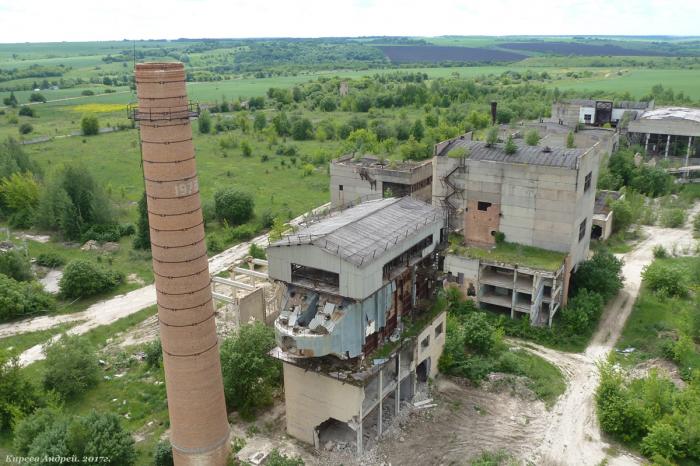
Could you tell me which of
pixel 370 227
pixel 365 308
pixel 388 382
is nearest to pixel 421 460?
pixel 388 382

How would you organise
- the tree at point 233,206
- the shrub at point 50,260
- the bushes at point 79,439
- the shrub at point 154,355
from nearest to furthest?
1. the bushes at point 79,439
2. the shrub at point 154,355
3. the shrub at point 50,260
4. the tree at point 233,206

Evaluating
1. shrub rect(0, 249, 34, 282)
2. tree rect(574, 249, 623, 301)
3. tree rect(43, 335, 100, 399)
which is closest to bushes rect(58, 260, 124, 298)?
shrub rect(0, 249, 34, 282)

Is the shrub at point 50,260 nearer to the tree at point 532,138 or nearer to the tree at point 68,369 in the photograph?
the tree at point 68,369

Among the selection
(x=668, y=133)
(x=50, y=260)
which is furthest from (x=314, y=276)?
(x=668, y=133)

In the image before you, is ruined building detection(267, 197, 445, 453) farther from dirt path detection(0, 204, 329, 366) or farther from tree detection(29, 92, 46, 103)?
tree detection(29, 92, 46, 103)

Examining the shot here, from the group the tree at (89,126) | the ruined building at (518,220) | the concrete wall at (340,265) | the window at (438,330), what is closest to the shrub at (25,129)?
the tree at (89,126)

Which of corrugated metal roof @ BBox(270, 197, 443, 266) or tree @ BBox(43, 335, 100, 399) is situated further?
tree @ BBox(43, 335, 100, 399)
